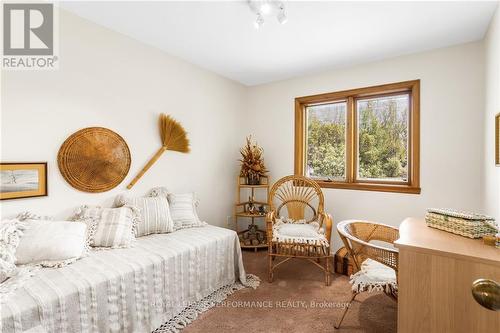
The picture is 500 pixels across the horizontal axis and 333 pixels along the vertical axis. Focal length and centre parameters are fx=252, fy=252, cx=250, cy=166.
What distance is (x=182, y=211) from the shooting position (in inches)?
109

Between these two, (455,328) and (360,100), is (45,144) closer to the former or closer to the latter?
(455,328)

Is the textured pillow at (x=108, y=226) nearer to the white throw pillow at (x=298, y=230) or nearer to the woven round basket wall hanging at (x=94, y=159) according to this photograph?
the woven round basket wall hanging at (x=94, y=159)

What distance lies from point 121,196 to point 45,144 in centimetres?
76

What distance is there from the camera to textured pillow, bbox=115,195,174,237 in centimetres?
244

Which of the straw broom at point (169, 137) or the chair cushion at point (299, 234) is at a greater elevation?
the straw broom at point (169, 137)

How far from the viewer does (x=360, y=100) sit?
10.8 ft

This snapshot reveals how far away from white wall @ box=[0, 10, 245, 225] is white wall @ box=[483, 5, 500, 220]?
2918 millimetres

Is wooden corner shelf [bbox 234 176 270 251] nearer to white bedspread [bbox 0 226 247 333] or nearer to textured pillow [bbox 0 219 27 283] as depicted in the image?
white bedspread [bbox 0 226 247 333]

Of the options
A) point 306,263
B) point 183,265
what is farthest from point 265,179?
point 183,265

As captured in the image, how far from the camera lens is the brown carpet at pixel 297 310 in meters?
1.96

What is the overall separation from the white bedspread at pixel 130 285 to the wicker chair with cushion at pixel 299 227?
0.47m

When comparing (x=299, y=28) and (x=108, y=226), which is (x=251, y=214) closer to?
(x=108, y=226)

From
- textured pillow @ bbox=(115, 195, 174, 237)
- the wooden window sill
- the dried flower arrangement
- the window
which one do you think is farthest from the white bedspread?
the window

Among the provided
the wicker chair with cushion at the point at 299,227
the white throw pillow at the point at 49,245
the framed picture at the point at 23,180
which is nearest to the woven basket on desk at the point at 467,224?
the wicker chair with cushion at the point at 299,227
